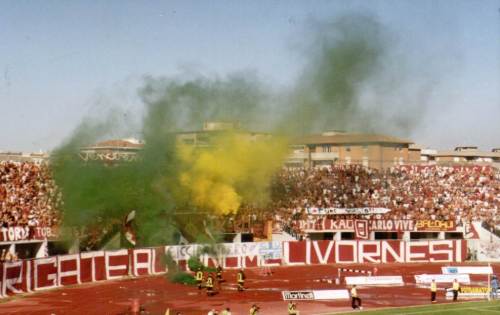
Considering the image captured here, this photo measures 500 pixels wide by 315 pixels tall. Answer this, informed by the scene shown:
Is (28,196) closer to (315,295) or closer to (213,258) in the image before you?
(213,258)

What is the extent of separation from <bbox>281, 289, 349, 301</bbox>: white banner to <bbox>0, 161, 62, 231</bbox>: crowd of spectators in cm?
1841

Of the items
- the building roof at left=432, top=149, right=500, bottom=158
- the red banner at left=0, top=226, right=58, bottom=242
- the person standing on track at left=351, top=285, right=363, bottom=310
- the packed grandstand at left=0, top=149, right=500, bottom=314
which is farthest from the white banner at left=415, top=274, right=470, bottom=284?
the building roof at left=432, top=149, right=500, bottom=158

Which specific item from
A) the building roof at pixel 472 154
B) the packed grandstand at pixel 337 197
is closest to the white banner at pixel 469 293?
the packed grandstand at pixel 337 197

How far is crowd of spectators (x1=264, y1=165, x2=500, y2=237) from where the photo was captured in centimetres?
6656

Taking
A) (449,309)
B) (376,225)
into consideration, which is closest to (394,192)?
(376,225)

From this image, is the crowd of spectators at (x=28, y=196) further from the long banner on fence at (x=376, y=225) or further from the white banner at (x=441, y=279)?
the white banner at (x=441, y=279)

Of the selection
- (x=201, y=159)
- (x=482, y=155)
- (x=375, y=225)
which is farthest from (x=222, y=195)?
(x=482, y=155)

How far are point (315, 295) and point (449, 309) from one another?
7.24 meters

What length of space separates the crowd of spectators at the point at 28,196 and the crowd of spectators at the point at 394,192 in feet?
66.9

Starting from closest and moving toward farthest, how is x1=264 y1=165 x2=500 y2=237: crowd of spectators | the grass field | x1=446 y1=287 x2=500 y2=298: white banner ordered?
the grass field, x1=446 y1=287 x2=500 y2=298: white banner, x1=264 y1=165 x2=500 y2=237: crowd of spectators

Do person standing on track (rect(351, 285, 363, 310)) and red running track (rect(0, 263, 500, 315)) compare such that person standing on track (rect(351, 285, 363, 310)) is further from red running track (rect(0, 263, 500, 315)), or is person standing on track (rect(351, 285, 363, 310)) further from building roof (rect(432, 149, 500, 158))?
building roof (rect(432, 149, 500, 158))

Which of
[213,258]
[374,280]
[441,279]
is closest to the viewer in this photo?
[374,280]

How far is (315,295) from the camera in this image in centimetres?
4012

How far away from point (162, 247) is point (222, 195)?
1073 cm
